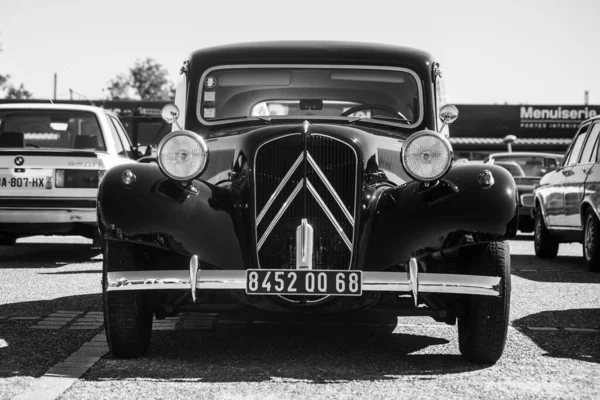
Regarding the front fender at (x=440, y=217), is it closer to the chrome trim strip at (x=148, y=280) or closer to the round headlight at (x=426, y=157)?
the round headlight at (x=426, y=157)

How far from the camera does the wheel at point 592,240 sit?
9867mm

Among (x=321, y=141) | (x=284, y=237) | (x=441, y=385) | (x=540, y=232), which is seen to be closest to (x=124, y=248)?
(x=284, y=237)

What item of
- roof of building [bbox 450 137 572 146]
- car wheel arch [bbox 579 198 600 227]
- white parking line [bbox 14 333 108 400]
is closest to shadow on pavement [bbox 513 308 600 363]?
white parking line [bbox 14 333 108 400]

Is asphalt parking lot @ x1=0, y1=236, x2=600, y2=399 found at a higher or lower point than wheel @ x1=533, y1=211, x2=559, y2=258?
higher

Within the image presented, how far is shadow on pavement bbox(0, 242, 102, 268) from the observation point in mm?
10289

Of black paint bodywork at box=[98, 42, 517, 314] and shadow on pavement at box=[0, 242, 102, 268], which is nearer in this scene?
black paint bodywork at box=[98, 42, 517, 314]

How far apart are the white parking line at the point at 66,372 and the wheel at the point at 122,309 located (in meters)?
0.18

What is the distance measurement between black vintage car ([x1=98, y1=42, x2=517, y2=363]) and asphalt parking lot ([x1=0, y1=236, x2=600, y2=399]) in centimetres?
28

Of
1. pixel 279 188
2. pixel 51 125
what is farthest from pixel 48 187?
pixel 279 188

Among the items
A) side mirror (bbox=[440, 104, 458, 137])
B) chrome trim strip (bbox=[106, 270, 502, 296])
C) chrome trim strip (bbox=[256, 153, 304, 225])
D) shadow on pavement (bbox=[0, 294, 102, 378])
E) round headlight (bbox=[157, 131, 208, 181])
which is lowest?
shadow on pavement (bbox=[0, 294, 102, 378])

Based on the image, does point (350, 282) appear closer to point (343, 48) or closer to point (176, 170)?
point (176, 170)

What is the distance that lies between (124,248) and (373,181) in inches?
55.7

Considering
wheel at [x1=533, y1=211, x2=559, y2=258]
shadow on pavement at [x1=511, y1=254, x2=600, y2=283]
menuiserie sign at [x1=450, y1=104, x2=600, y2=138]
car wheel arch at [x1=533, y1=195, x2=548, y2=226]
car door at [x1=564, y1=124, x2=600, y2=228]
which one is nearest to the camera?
shadow on pavement at [x1=511, y1=254, x2=600, y2=283]

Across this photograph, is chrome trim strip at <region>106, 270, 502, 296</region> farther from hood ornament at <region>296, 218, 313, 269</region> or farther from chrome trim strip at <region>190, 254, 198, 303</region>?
hood ornament at <region>296, 218, 313, 269</region>
